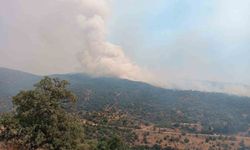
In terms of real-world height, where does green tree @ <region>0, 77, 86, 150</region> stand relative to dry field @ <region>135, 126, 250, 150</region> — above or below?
above

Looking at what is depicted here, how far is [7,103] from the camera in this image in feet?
569

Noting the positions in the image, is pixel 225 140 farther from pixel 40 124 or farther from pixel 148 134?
pixel 40 124

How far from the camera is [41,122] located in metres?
38.6

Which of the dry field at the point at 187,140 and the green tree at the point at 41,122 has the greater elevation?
the green tree at the point at 41,122

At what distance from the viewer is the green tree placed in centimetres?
3819

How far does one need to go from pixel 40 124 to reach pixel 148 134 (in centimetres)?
12457

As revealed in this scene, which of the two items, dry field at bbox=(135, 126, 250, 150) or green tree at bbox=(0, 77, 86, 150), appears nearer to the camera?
green tree at bbox=(0, 77, 86, 150)

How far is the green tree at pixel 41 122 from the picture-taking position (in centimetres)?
3819

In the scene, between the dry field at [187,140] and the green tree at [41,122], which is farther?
the dry field at [187,140]

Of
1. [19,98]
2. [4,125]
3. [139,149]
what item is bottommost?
[139,149]

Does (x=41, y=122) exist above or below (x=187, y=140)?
above

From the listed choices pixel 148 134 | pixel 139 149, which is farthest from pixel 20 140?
pixel 148 134

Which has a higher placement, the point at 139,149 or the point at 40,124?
the point at 40,124

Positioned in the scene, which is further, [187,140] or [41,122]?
[187,140]
